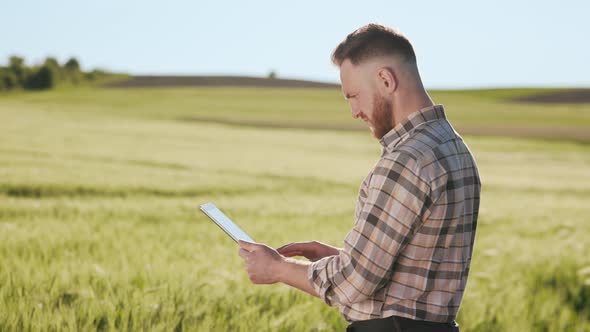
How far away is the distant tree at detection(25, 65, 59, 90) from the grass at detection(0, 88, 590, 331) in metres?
60.7

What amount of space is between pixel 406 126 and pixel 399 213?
0.95 feet

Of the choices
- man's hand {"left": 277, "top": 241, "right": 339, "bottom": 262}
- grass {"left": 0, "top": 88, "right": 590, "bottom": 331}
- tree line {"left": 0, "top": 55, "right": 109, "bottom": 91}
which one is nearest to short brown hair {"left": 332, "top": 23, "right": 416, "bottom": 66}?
man's hand {"left": 277, "top": 241, "right": 339, "bottom": 262}

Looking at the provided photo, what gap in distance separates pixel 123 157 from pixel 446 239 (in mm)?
17666

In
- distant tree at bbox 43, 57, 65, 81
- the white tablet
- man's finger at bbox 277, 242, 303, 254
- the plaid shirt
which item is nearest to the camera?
the plaid shirt

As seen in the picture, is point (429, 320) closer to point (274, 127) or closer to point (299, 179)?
point (299, 179)

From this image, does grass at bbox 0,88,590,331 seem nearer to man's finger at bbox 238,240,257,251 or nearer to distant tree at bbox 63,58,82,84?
man's finger at bbox 238,240,257,251

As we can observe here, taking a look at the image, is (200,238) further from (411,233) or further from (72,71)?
(72,71)

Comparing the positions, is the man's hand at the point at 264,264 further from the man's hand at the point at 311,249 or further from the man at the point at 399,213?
the man's hand at the point at 311,249

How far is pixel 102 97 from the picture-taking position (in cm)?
6309

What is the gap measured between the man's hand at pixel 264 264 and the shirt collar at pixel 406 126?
19.3 inches

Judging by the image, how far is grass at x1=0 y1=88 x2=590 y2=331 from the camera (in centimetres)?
354

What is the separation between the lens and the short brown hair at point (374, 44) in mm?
1824

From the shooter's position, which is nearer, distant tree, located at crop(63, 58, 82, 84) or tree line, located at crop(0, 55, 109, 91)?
tree line, located at crop(0, 55, 109, 91)

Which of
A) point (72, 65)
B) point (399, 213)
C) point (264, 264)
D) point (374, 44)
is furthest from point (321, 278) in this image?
point (72, 65)
